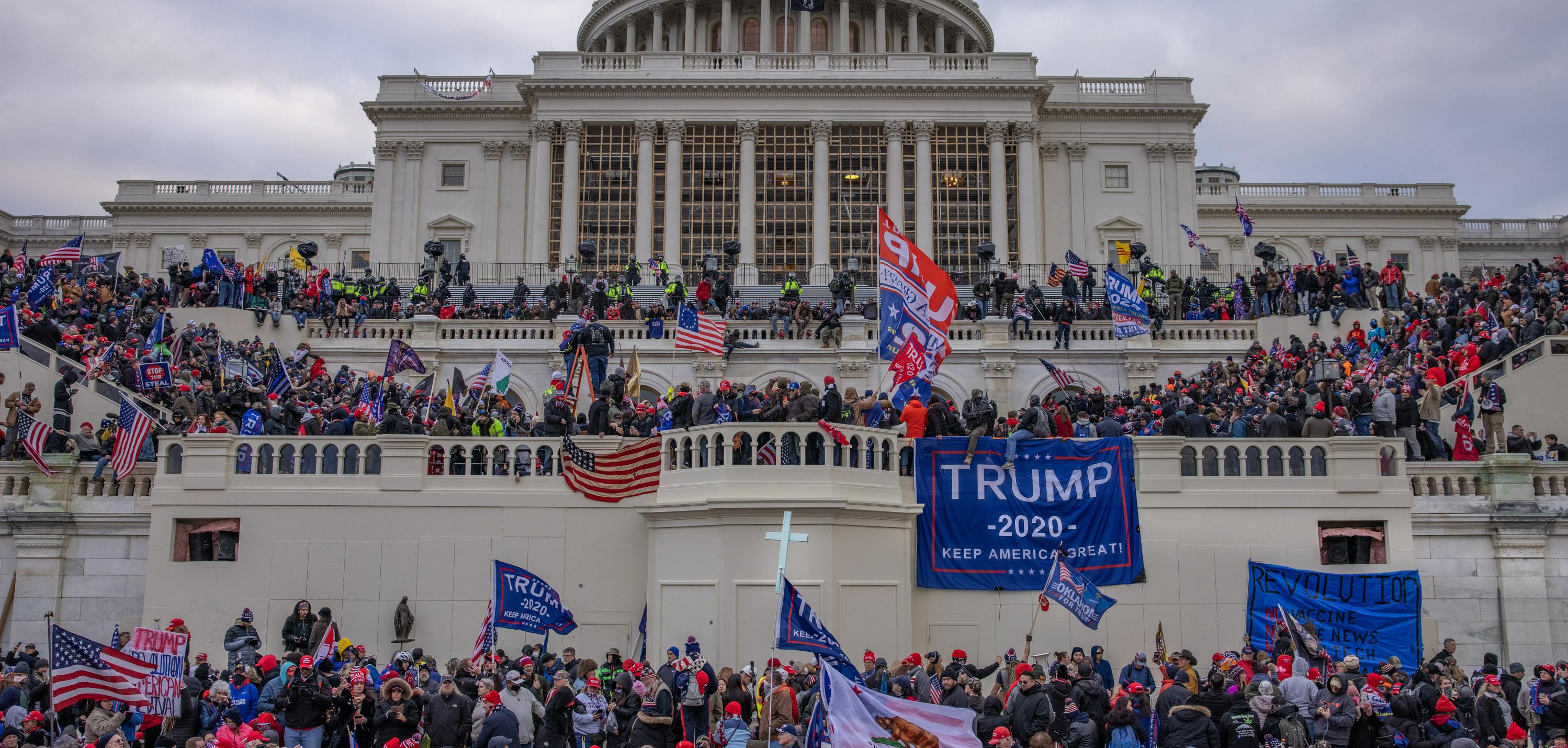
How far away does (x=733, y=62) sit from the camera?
5994 cm

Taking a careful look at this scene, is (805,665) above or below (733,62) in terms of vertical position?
below

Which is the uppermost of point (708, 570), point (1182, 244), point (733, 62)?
point (733, 62)

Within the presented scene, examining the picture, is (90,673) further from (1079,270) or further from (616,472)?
(1079,270)

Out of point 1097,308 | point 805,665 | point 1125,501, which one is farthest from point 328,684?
point 1097,308

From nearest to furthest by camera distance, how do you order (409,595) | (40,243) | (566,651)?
(566,651), (409,595), (40,243)

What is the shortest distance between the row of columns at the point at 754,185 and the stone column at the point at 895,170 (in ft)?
0.10

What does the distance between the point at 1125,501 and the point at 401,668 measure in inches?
457

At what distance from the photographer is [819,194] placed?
190ft

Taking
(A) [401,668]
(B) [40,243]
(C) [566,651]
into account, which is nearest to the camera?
(A) [401,668]

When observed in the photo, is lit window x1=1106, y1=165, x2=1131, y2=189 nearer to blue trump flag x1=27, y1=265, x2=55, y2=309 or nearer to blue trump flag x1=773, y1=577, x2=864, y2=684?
blue trump flag x1=27, y1=265, x2=55, y2=309

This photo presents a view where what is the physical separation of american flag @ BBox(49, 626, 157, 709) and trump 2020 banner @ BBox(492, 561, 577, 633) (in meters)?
5.48

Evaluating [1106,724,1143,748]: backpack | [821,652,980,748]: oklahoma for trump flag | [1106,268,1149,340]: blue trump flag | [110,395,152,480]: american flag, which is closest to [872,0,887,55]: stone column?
[1106,268,1149,340]: blue trump flag

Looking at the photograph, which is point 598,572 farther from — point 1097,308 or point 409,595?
point 1097,308

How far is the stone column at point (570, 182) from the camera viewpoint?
57.2 meters
